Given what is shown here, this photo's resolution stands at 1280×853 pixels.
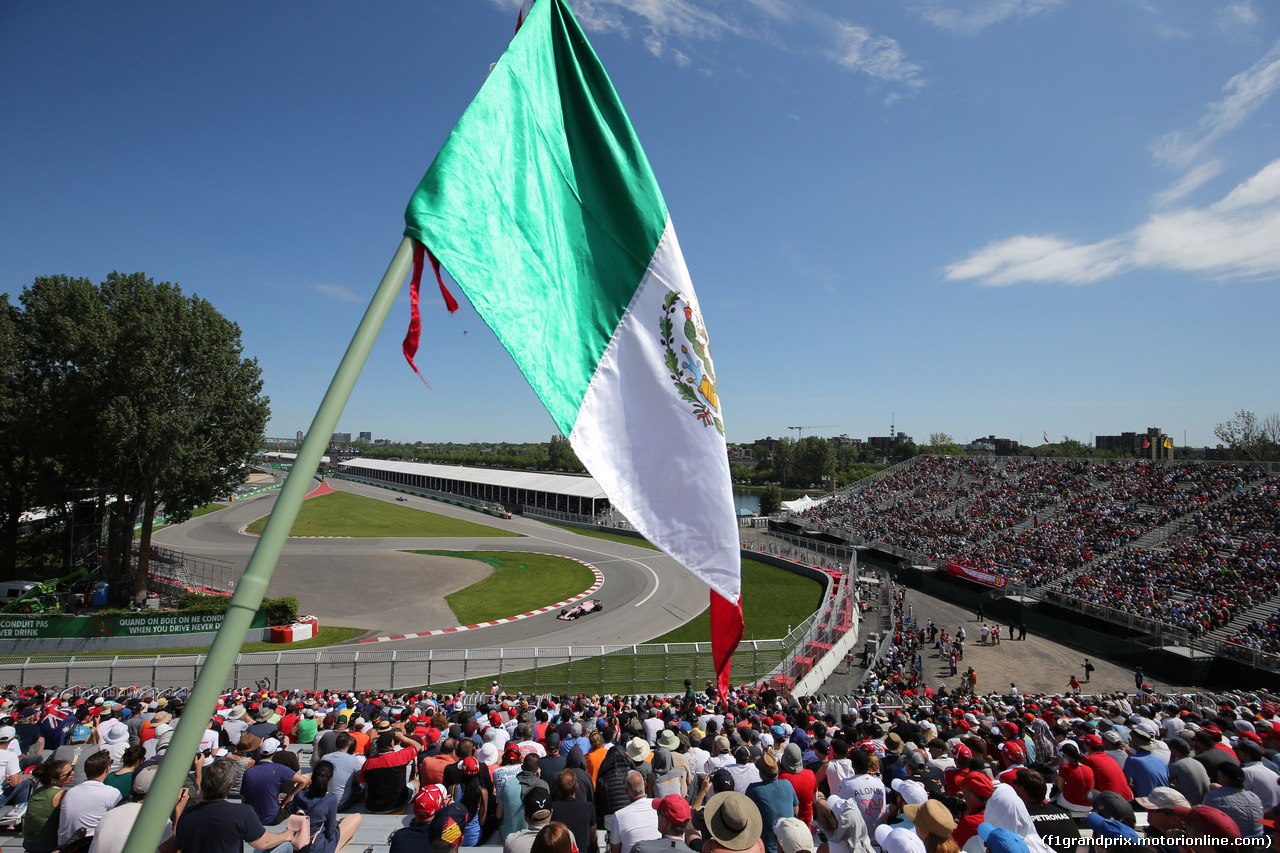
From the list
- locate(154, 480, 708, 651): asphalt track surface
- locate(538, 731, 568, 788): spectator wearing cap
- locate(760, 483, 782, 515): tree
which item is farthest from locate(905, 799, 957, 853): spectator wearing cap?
locate(760, 483, 782, 515): tree

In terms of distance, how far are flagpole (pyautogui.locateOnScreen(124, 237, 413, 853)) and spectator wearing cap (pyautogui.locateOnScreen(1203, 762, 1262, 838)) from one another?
25.1ft

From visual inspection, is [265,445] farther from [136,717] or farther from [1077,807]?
[1077,807]

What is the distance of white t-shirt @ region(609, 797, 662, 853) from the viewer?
4.77m

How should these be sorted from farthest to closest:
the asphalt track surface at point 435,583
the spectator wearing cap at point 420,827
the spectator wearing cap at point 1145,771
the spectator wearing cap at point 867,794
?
1. the asphalt track surface at point 435,583
2. the spectator wearing cap at point 1145,771
3. the spectator wearing cap at point 867,794
4. the spectator wearing cap at point 420,827

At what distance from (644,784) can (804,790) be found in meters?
1.58

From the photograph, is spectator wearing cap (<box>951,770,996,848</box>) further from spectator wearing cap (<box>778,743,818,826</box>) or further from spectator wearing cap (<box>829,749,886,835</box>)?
spectator wearing cap (<box>778,743,818,826</box>)

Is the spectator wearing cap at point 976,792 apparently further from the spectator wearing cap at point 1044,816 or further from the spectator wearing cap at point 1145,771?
the spectator wearing cap at point 1145,771

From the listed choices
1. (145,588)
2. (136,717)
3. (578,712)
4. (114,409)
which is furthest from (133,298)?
(578,712)

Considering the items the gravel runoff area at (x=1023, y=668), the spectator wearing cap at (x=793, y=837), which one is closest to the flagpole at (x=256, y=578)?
the spectator wearing cap at (x=793, y=837)

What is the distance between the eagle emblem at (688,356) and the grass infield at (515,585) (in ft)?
75.7

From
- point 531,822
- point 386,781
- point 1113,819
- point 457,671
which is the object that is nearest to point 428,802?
point 531,822

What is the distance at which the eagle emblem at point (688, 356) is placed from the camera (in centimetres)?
355

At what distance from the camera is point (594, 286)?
3.61m

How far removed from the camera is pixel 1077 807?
6.11 metres
